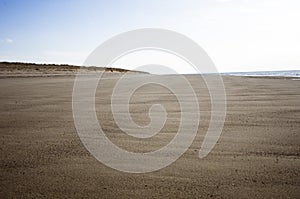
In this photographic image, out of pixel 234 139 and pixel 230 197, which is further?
pixel 234 139

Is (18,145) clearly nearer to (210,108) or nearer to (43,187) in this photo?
(43,187)

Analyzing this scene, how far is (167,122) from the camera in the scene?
4.54 m

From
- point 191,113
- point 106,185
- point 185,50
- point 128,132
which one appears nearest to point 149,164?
point 106,185

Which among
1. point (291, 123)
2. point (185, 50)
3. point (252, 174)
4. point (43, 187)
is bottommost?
point (43, 187)

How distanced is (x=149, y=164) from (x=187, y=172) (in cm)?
40

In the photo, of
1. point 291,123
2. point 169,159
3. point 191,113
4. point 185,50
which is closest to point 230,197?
point 169,159

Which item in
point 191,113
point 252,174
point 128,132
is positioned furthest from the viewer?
point 191,113

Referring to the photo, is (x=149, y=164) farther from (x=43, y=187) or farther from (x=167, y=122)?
(x=167, y=122)

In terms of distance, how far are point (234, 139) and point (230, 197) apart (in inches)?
59.3

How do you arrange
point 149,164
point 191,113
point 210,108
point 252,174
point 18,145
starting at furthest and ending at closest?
point 210,108, point 191,113, point 18,145, point 149,164, point 252,174

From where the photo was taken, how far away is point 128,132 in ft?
13.0

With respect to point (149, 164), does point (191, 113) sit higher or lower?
higher

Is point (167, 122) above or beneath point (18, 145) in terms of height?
above

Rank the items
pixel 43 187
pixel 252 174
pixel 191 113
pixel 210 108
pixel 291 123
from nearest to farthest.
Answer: pixel 43 187
pixel 252 174
pixel 291 123
pixel 191 113
pixel 210 108
